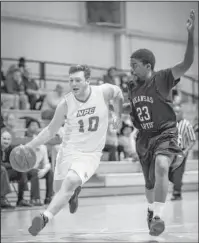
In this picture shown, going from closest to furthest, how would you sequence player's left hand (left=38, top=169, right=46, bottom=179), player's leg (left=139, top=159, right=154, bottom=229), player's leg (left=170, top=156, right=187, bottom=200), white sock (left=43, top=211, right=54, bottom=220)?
white sock (left=43, top=211, right=54, bottom=220), player's leg (left=139, top=159, right=154, bottom=229), player's left hand (left=38, top=169, right=46, bottom=179), player's leg (left=170, top=156, right=187, bottom=200)

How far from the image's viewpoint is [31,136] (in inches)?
378

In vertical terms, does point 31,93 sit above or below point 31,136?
above

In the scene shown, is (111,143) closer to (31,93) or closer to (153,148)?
(31,93)

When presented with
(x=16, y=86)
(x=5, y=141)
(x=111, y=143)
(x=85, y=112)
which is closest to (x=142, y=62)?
(x=85, y=112)

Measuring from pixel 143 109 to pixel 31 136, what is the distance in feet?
14.6

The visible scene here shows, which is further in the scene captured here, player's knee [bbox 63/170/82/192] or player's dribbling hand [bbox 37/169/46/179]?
player's dribbling hand [bbox 37/169/46/179]

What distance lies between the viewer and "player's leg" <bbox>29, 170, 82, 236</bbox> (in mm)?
4793

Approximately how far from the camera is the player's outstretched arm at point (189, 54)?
4.70 metres

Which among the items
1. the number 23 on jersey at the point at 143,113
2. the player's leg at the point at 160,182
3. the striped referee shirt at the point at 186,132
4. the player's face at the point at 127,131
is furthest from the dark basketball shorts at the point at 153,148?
the player's face at the point at 127,131

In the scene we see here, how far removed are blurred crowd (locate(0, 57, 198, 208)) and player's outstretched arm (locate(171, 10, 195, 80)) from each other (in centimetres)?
287

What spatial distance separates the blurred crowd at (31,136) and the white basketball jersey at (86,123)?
2089 millimetres

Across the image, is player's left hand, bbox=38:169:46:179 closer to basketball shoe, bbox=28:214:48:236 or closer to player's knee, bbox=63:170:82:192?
player's knee, bbox=63:170:82:192

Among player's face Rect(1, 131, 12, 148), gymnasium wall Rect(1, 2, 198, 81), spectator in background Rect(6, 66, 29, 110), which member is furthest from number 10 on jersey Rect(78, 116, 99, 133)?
gymnasium wall Rect(1, 2, 198, 81)

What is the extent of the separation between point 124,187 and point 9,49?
6633 mm
